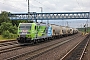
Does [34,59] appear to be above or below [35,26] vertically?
below

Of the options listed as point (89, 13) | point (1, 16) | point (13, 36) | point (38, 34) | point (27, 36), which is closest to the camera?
point (27, 36)

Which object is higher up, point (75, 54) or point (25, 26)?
point (25, 26)

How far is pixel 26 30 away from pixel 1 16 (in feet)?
136

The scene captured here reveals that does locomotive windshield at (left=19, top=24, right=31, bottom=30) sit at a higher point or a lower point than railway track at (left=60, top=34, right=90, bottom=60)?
higher

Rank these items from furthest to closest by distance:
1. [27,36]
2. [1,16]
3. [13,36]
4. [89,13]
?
1. [89,13]
2. [1,16]
3. [13,36]
4. [27,36]

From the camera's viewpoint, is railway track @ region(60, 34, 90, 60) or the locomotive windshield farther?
the locomotive windshield

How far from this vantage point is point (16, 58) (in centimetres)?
1800

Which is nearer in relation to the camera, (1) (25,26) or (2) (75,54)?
(2) (75,54)

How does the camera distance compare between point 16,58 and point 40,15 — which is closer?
point 16,58

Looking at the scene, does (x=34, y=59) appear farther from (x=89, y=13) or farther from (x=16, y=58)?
(x=89, y=13)

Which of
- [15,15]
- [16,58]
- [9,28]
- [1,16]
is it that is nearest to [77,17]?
[15,15]

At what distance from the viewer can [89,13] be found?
106 metres

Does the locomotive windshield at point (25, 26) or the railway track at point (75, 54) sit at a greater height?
the locomotive windshield at point (25, 26)

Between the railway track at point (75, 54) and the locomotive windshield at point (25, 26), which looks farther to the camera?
the locomotive windshield at point (25, 26)
